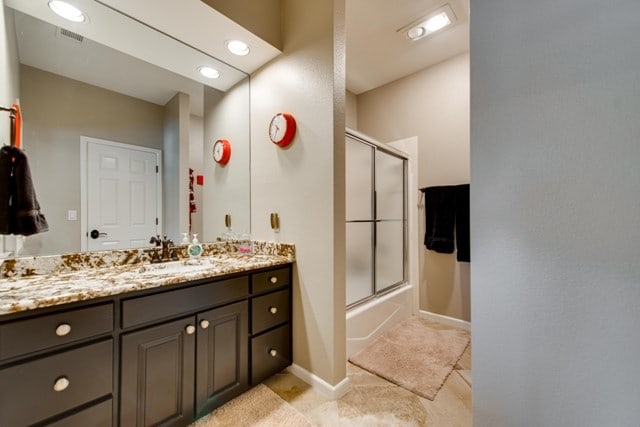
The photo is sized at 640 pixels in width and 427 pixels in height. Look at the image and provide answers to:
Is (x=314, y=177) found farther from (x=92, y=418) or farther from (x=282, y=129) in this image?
(x=92, y=418)

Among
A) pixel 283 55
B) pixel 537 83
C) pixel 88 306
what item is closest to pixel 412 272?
pixel 537 83

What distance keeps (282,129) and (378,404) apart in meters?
1.95

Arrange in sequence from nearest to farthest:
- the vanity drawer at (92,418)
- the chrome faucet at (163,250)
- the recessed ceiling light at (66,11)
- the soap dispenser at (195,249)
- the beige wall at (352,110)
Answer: the vanity drawer at (92,418)
the recessed ceiling light at (66,11)
the chrome faucet at (163,250)
the soap dispenser at (195,249)
the beige wall at (352,110)

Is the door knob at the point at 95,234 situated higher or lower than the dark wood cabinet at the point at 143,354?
higher

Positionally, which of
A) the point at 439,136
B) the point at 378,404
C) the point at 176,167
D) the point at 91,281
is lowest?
the point at 378,404

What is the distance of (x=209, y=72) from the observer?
209 cm

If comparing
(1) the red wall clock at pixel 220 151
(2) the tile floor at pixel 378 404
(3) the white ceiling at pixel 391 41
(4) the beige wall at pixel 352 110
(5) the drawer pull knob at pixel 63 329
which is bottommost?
(2) the tile floor at pixel 378 404

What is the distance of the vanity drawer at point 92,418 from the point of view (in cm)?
102

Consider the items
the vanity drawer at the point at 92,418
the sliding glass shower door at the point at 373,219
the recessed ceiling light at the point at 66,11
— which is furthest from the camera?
the sliding glass shower door at the point at 373,219

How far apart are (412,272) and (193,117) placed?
2788mm

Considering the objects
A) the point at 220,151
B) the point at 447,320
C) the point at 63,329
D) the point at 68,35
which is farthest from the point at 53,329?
the point at 447,320

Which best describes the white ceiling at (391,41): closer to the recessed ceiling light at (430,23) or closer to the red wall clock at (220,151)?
the recessed ceiling light at (430,23)

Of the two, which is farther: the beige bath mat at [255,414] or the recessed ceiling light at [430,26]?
the recessed ceiling light at [430,26]

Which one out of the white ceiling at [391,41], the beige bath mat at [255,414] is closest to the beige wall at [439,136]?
the white ceiling at [391,41]
